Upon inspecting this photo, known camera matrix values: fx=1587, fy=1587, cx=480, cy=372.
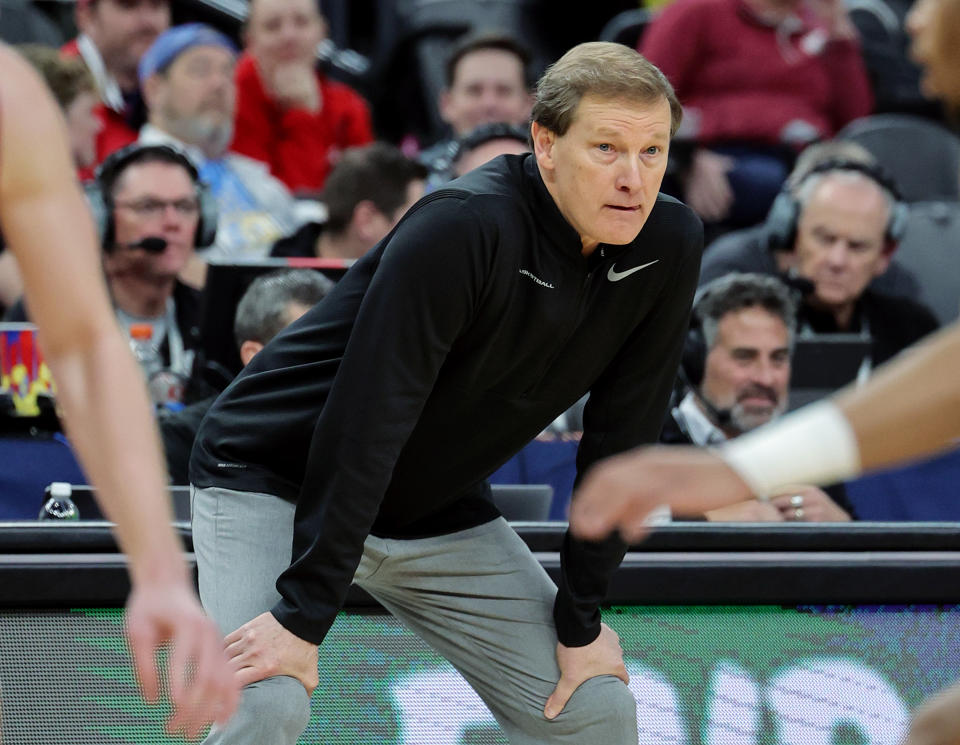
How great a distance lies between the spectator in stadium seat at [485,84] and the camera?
619 centimetres

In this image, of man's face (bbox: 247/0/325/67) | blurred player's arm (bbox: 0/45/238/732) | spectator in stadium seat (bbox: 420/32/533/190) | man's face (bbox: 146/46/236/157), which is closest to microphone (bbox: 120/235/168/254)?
man's face (bbox: 146/46/236/157)

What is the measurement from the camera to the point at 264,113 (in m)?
6.53

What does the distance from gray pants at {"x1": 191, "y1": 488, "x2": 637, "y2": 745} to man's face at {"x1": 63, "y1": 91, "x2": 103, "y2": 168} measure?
9.46 feet

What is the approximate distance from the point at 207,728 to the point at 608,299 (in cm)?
107

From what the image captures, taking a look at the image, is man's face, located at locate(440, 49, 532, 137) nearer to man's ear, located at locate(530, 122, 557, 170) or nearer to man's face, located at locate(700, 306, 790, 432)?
man's face, located at locate(700, 306, 790, 432)

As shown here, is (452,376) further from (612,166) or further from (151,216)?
(151,216)

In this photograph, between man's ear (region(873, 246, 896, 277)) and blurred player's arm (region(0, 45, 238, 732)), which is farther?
man's ear (region(873, 246, 896, 277))

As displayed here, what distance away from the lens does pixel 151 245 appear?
15.7ft

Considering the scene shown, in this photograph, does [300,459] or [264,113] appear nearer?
[300,459]

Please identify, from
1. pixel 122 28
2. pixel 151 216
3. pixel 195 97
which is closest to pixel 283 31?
pixel 122 28

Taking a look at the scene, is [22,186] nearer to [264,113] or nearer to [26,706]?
[26,706]

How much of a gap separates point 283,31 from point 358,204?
1.43m

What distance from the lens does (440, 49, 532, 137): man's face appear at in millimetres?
6188

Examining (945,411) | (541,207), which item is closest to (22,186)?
(945,411)
